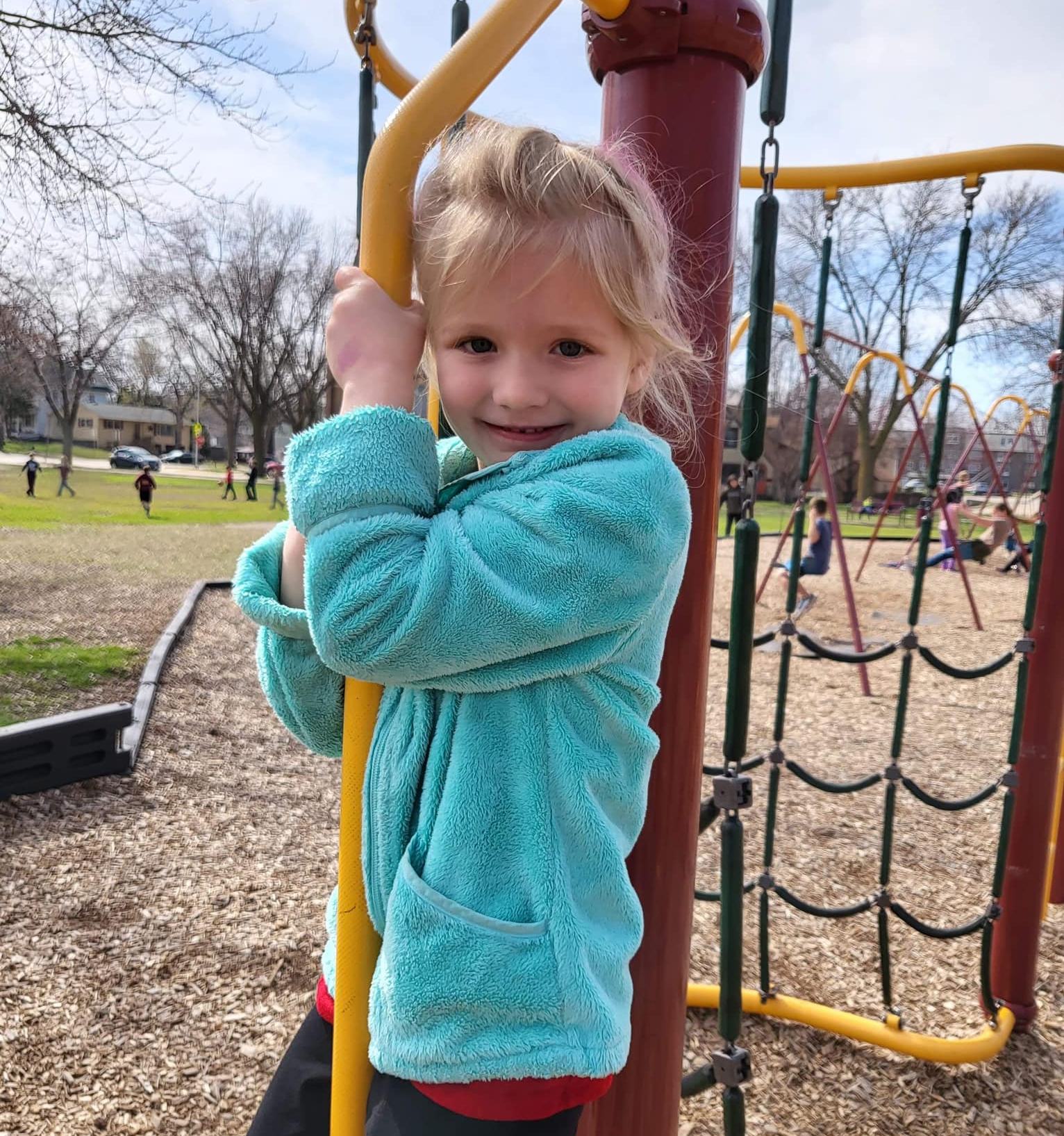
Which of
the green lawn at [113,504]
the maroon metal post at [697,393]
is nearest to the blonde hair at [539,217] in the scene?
the maroon metal post at [697,393]

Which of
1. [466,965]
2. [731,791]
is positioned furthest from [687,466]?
[466,965]

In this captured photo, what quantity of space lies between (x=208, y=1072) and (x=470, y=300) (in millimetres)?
2124

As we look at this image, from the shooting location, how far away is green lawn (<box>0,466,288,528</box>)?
56.0 ft

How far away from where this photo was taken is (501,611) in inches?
34.3

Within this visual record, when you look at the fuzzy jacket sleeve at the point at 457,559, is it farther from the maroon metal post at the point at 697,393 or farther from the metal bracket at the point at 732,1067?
the metal bracket at the point at 732,1067

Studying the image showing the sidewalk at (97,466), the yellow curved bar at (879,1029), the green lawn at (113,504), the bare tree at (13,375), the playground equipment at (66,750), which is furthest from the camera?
the sidewalk at (97,466)

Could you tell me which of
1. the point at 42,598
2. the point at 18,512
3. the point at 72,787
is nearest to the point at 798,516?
the point at 72,787

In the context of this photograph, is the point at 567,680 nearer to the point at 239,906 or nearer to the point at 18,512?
the point at 239,906

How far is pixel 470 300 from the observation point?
954 millimetres

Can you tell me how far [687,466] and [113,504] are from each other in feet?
71.8

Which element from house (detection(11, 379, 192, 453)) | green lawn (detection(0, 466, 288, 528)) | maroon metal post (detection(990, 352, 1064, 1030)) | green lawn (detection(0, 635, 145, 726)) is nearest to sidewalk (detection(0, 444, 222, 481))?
green lawn (detection(0, 466, 288, 528))

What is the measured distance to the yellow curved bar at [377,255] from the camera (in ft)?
3.04

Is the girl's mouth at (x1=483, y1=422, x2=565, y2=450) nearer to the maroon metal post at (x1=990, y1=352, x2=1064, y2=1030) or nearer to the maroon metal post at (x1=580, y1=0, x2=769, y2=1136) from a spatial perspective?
the maroon metal post at (x1=580, y1=0, x2=769, y2=1136)

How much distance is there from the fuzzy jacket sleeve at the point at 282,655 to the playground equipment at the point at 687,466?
15 cm
